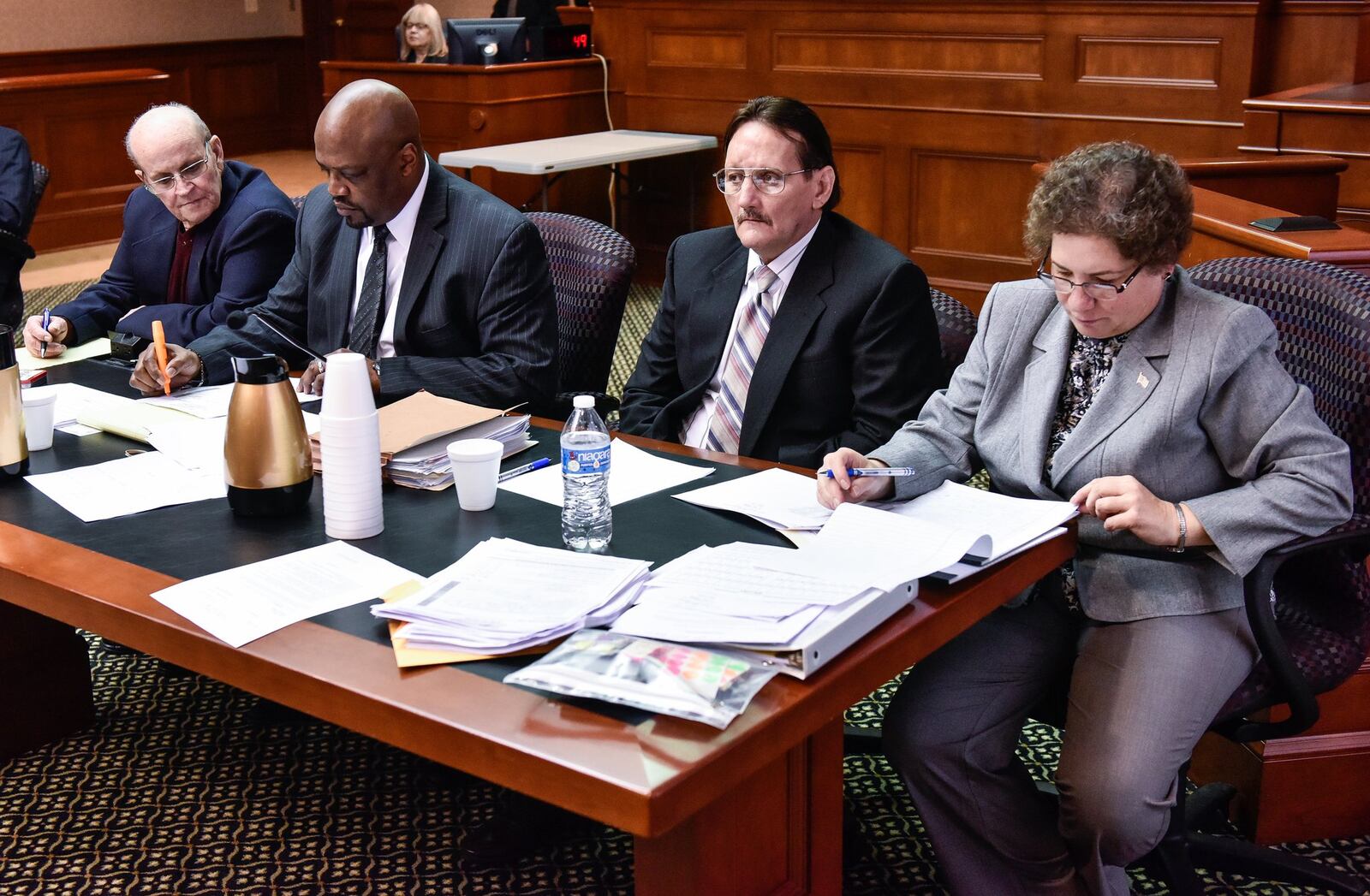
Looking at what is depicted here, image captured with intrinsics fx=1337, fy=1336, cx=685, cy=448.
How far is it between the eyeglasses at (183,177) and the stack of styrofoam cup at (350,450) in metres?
1.63

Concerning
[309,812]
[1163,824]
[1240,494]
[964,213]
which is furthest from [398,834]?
[964,213]

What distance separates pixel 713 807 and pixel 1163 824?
74cm

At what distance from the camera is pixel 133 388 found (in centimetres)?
272

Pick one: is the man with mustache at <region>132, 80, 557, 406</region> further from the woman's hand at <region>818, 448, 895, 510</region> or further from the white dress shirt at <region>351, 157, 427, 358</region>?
the woman's hand at <region>818, 448, 895, 510</region>

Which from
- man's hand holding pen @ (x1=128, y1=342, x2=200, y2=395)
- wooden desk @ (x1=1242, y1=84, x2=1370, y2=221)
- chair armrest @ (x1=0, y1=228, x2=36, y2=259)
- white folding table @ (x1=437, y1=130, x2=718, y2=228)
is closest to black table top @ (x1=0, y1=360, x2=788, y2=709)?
man's hand holding pen @ (x1=128, y1=342, x2=200, y2=395)

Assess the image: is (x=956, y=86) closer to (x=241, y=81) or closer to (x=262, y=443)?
(x=262, y=443)

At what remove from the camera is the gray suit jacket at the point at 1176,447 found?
6.06ft

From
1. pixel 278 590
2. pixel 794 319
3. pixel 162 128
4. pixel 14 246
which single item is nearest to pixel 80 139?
pixel 14 246

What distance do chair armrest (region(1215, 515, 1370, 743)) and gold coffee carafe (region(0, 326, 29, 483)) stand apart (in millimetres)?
1907

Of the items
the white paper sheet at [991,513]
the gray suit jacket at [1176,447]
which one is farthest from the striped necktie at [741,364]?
the white paper sheet at [991,513]

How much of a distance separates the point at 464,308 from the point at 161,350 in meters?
0.61

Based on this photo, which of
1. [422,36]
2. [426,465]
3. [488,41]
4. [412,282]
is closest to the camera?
[426,465]

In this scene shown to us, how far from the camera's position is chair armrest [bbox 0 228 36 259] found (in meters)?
4.39

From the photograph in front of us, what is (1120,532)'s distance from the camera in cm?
192
